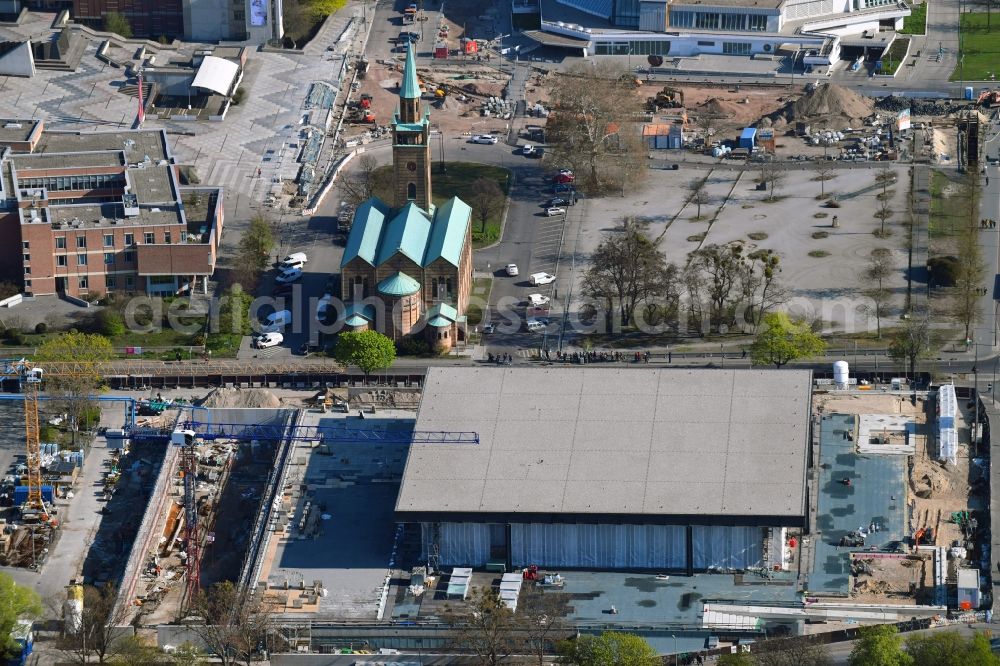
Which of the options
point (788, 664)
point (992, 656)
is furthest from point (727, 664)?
point (992, 656)

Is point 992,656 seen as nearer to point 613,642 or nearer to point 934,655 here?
point 934,655

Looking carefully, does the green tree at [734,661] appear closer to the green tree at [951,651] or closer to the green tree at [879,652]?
the green tree at [879,652]

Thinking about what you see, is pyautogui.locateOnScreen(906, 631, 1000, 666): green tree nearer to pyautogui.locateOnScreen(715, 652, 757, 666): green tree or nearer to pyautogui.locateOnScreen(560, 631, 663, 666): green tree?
pyautogui.locateOnScreen(715, 652, 757, 666): green tree

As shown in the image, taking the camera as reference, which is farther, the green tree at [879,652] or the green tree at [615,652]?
the green tree at [615,652]

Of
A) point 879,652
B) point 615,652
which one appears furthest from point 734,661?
point 879,652

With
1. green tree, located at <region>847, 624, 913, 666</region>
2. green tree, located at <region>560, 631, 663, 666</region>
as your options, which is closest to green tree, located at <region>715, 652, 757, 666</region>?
green tree, located at <region>560, 631, 663, 666</region>

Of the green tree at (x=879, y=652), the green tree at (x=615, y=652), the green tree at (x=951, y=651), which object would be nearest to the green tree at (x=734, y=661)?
the green tree at (x=615, y=652)
